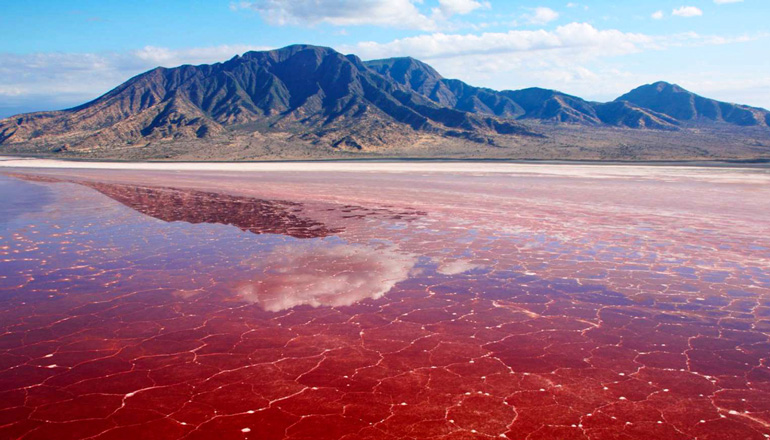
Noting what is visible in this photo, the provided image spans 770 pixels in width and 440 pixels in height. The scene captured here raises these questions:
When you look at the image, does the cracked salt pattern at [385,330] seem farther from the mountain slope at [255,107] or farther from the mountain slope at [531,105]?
the mountain slope at [531,105]

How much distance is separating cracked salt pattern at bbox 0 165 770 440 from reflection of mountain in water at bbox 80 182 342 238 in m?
0.37

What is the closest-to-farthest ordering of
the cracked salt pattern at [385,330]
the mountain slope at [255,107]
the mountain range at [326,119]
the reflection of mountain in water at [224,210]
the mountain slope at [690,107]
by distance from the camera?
the cracked salt pattern at [385,330]
the reflection of mountain in water at [224,210]
the mountain range at [326,119]
the mountain slope at [255,107]
the mountain slope at [690,107]

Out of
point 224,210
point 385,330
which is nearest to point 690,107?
point 224,210

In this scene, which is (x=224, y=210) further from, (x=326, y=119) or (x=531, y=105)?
(x=531, y=105)

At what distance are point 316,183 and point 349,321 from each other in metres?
24.1

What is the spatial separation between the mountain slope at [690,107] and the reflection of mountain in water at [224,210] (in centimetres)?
13285

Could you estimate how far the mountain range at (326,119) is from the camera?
8119 cm

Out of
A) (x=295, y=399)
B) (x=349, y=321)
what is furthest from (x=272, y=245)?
(x=295, y=399)

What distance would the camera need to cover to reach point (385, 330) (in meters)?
7.16

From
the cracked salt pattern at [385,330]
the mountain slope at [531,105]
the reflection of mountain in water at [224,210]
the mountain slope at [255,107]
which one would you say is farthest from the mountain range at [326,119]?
the cracked salt pattern at [385,330]

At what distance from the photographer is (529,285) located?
30.3 ft

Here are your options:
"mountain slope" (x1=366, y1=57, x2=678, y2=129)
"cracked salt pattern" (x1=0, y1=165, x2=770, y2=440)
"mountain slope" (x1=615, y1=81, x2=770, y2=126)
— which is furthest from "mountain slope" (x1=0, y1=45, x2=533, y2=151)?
"cracked salt pattern" (x1=0, y1=165, x2=770, y2=440)

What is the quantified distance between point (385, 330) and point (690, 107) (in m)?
159

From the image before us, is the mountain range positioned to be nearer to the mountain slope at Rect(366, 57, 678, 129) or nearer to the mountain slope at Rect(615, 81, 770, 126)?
the mountain slope at Rect(615, 81, 770, 126)
